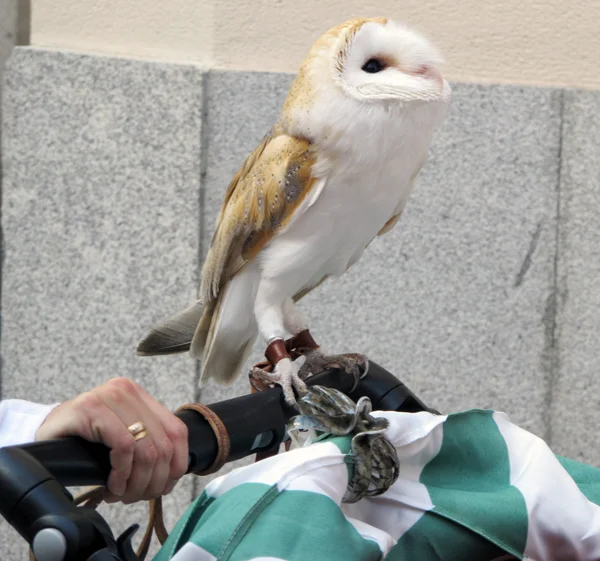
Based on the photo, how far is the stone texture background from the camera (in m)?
1.83

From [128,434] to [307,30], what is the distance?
1527 mm

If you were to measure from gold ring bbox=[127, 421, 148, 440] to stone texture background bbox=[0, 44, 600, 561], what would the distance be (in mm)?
1303

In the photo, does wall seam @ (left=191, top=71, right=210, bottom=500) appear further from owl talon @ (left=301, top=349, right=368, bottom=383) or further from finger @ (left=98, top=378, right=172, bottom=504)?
finger @ (left=98, top=378, right=172, bottom=504)

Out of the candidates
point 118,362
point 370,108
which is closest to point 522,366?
point 118,362

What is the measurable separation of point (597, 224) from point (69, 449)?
1634 mm

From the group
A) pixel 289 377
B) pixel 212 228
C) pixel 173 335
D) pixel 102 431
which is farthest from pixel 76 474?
pixel 212 228

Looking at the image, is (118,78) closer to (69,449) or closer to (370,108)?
(370,108)

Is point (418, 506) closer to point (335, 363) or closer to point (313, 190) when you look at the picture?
point (335, 363)

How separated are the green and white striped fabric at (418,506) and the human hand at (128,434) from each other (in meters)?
0.03

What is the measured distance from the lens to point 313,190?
97cm

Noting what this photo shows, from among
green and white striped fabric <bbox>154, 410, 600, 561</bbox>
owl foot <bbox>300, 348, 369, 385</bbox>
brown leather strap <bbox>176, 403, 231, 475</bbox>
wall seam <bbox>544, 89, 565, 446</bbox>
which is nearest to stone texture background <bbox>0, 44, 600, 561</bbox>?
wall seam <bbox>544, 89, 565, 446</bbox>

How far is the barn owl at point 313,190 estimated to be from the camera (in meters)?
0.86

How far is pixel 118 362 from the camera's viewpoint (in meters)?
1.89

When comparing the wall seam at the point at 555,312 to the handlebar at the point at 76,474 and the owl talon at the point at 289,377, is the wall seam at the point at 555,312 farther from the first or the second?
the handlebar at the point at 76,474
